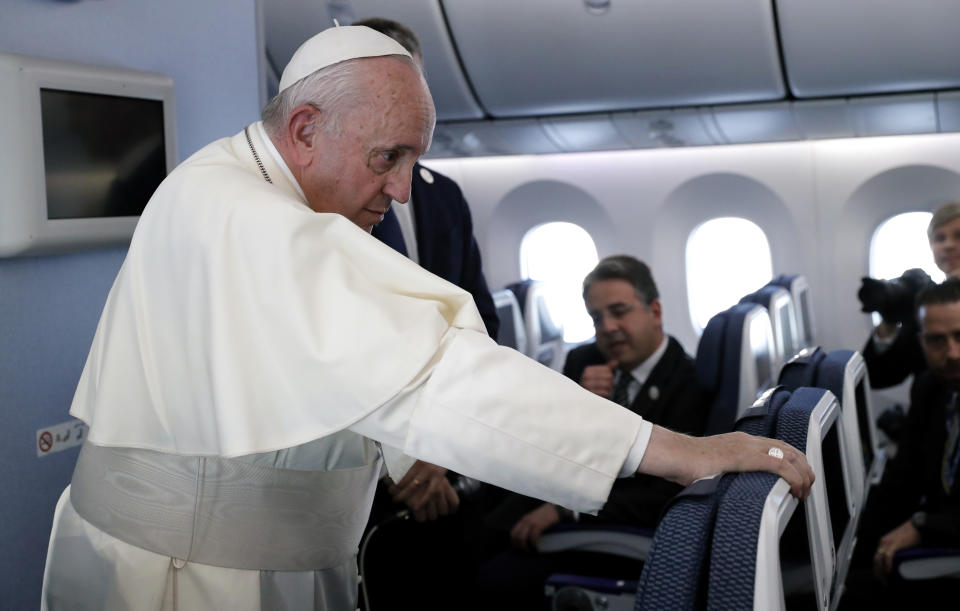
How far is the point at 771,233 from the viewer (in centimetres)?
648

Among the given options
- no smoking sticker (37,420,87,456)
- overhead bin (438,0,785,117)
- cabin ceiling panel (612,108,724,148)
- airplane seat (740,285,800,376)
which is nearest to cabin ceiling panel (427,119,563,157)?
overhead bin (438,0,785,117)

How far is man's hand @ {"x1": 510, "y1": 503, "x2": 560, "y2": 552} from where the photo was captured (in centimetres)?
310

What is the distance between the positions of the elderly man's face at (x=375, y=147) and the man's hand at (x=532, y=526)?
1.71 metres

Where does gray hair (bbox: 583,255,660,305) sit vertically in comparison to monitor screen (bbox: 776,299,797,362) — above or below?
above

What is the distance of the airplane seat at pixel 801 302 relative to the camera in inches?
221

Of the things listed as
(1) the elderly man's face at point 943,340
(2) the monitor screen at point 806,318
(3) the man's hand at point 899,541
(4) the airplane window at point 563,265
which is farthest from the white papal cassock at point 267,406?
(4) the airplane window at point 563,265

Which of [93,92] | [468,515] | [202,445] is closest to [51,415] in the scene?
[93,92]

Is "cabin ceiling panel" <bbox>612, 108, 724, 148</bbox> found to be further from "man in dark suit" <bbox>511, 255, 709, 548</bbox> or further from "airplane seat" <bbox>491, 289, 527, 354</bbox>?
"man in dark suit" <bbox>511, 255, 709, 548</bbox>

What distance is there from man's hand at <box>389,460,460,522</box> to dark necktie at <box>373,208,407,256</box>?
1.86ft

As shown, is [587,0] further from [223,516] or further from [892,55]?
[223,516]

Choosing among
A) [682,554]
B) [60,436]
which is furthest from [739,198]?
[682,554]

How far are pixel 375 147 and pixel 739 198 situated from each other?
5427 millimetres

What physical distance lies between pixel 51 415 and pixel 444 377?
151 centimetres

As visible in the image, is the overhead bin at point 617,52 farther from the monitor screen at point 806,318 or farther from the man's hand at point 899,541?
the man's hand at point 899,541
